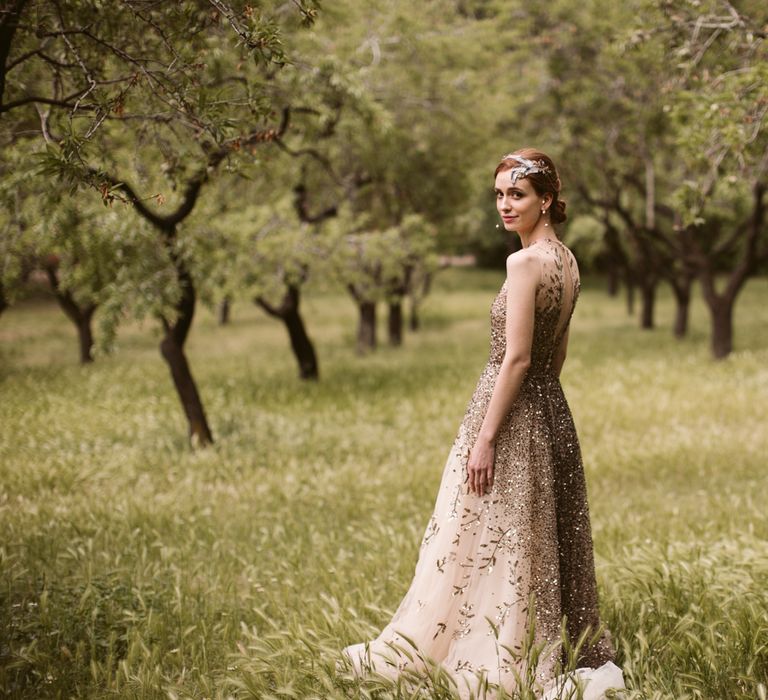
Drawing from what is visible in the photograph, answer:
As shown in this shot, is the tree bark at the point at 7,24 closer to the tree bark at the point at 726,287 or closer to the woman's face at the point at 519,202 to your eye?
the woman's face at the point at 519,202

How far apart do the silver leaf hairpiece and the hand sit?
135 cm

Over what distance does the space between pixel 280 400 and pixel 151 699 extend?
9.09 meters

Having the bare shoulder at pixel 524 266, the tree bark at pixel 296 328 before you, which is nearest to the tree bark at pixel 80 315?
the tree bark at pixel 296 328

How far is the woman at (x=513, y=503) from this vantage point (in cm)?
364

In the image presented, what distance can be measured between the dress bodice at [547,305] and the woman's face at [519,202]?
134 mm

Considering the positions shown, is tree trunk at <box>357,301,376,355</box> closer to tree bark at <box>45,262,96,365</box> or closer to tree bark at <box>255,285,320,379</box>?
tree bark at <box>255,285,320,379</box>

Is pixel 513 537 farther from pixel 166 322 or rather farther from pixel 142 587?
pixel 166 322

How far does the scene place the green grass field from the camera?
434cm

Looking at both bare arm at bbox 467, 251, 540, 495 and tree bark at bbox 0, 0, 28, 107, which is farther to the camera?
tree bark at bbox 0, 0, 28, 107

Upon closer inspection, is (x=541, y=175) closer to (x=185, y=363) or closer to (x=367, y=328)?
(x=185, y=363)

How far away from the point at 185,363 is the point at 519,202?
22.8 ft

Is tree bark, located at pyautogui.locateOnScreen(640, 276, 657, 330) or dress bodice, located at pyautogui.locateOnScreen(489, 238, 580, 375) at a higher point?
dress bodice, located at pyautogui.locateOnScreen(489, 238, 580, 375)

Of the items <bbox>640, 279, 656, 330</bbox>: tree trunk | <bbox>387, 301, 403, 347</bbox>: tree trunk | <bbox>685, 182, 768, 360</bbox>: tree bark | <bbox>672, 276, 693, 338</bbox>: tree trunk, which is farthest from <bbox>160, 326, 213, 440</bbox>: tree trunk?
<bbox>640, 279, 656, 330</bbox>: tree trunk

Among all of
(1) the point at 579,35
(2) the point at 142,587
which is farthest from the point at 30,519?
(1) the point at 579,35
